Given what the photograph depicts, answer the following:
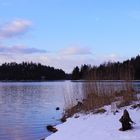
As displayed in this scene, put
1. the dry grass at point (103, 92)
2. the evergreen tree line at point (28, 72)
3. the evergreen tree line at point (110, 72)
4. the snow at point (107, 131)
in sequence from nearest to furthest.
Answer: the snow at point (107, 131) → the dry grass at point (103, 92) → the evergreen tree line at point (110, 72) → the evergreen tree line at point (28, 72)

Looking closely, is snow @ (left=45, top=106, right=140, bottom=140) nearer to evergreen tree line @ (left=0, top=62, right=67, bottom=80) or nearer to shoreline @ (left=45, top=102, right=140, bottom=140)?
shoreline @ (left=45, top=102, right=140, bottom=140)

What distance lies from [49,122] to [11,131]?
170 inches

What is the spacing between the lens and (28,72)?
190250 mm

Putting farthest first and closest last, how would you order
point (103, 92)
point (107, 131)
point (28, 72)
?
point (28, 72) < point (103, 92) < point (107, 131)

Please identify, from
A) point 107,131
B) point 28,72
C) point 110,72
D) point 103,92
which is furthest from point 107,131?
point 28,72

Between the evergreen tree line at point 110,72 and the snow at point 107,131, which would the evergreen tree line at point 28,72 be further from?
the snow at point 107,131

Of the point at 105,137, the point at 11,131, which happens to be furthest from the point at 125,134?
the point at 11,131

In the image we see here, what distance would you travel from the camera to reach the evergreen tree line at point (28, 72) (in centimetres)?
18812

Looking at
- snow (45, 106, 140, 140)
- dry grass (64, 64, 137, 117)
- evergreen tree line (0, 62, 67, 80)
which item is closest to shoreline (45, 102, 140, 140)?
snow (45, 106, 140, 140)

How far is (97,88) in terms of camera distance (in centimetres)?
2083

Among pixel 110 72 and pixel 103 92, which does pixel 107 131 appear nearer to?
pixel 103 92

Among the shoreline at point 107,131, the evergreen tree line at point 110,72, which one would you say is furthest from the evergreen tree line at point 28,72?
the shoreline at point 107,131

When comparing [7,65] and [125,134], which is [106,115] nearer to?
[125,134]

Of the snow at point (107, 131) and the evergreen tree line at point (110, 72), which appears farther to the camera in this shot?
the evergreen tree line at point (110, 72)
